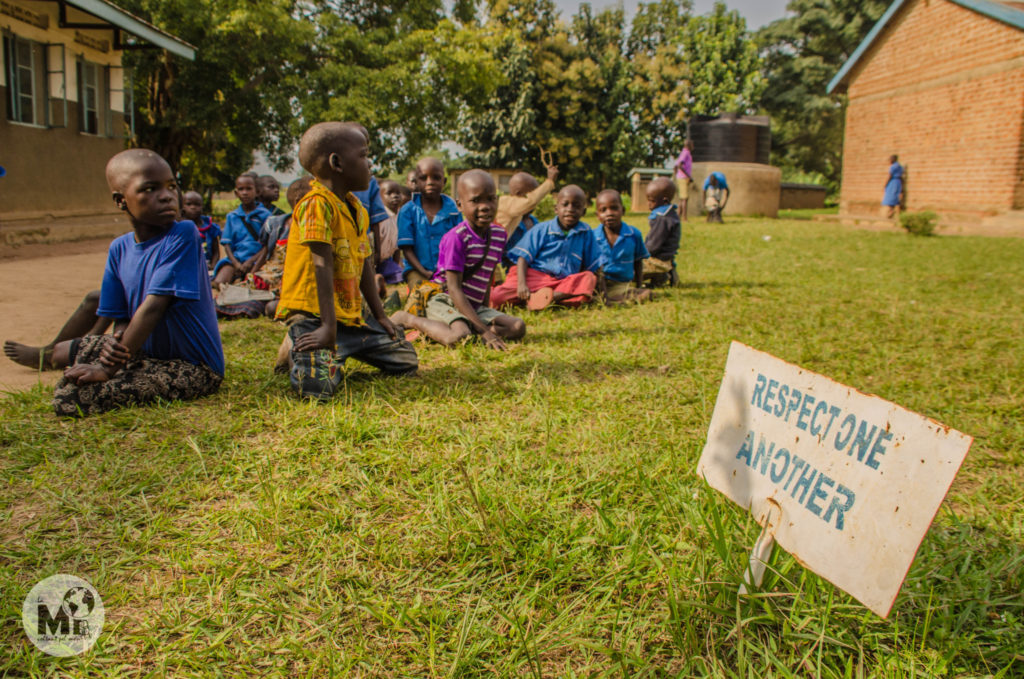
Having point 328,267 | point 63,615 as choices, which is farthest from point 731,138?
point 63,615

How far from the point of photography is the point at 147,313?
298cm

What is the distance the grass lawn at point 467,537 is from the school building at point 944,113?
1302 cm

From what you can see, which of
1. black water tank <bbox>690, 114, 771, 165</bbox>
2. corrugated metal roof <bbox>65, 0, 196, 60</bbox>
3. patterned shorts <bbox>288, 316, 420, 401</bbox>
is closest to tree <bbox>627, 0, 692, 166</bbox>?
black water tank <bbox>690, 114, 771, 165</bbox>

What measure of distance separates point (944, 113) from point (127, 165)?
57.2ft

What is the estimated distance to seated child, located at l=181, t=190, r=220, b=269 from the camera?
6867 mm

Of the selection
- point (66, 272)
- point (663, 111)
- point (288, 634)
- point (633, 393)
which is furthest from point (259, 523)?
point (663, 111)

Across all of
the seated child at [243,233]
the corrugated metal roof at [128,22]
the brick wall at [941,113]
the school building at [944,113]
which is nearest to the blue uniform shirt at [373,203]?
the seated child at [243,233]

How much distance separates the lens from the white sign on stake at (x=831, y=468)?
4.19 feet

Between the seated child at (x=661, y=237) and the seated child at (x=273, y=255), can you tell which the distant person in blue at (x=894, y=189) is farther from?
the seated child at (x=273, y=255)

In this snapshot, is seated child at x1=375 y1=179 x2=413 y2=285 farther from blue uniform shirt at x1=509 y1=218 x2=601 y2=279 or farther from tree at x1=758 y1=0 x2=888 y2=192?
tree at x1=758 y1=0 x2=888 y2=192

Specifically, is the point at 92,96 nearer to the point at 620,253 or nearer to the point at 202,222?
the point at 202,222

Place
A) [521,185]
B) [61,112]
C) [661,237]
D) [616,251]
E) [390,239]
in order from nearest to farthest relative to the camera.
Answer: [616,251] < [390,239] < [521,185] < [661,237] < [61,112]

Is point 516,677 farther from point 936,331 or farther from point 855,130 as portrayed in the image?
point 855,130

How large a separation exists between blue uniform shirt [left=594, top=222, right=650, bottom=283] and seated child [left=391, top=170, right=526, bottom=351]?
1.84 m
